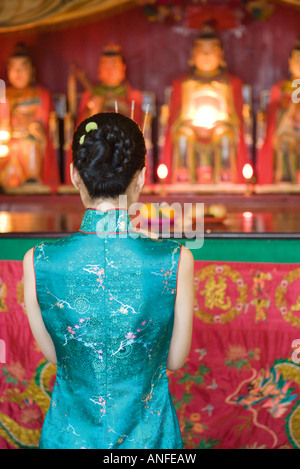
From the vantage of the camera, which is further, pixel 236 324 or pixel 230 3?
pixel 230 3

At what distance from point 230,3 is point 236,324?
333 centimetres

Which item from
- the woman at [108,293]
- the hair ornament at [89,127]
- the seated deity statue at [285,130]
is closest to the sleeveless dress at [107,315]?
the woman at [108,293]

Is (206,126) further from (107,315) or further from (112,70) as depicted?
(107,315)

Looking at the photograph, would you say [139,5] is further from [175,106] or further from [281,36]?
[281,36]

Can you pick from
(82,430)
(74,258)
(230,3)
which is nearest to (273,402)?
(82,430)

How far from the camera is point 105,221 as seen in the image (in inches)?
29.4

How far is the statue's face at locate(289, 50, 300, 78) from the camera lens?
12.9 ft

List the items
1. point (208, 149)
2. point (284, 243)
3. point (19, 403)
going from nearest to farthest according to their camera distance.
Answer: point (284, 243) < point (19, 403) < point (208, 149)

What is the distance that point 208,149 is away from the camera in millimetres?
4078

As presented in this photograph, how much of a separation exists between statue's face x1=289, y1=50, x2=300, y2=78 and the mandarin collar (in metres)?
3.60

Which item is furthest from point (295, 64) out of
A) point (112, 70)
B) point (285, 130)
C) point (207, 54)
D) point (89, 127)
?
point (89, 127)

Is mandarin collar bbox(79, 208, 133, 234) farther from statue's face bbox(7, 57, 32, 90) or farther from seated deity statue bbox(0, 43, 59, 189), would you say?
statue's face bbox(7, 57, 32, 90)

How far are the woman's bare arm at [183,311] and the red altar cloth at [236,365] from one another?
75cm

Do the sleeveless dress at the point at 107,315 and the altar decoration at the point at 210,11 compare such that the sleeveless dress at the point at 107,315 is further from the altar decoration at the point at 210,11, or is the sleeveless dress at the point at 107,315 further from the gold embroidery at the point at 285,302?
the altar decoration at the point at 210,11
